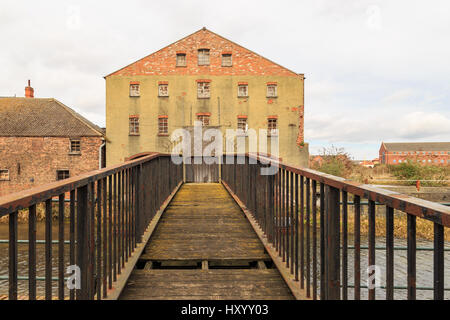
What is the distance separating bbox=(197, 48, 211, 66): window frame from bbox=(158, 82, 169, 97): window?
9.39 feet

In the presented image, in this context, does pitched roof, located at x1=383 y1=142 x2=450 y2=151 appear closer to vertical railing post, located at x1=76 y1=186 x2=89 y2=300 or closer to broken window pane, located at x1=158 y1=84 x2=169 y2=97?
broken window pane, located at x1=158 y1=84 x2=169 y2=97

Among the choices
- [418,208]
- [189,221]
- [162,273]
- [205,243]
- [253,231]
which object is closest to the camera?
[418,208]

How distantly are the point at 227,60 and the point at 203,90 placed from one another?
284 centimetres

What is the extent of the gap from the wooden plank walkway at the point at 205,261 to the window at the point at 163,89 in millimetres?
17616

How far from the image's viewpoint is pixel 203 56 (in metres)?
22.2

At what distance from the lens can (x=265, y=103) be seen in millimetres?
21938

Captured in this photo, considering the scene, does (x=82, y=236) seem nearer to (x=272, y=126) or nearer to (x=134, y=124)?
(x=272, y=126)

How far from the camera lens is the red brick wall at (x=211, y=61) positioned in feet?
71.7

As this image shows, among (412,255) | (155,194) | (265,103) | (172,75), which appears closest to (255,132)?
(265,103)

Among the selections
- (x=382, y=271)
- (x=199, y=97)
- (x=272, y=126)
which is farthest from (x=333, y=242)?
(x=199, y=97)

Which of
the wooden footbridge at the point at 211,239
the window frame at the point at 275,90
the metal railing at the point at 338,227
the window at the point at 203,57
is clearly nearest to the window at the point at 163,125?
the window at the point at 203,57

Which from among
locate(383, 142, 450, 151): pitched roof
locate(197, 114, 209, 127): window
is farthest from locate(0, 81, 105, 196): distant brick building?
locate(383, 142, 450, 151): pitched roof
